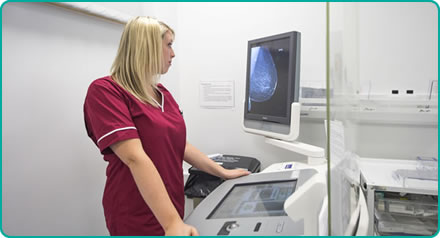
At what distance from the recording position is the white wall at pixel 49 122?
1.30 metres

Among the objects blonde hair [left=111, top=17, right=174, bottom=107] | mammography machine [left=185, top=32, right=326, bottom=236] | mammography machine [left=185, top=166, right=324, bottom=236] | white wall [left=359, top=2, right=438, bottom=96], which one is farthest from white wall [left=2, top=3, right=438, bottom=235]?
mammography machine [left=185, top=166, right=324, bottom=236]

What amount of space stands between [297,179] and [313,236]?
1.91 feet

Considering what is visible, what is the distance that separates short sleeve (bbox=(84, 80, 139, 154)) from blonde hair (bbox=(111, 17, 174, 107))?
0.09m

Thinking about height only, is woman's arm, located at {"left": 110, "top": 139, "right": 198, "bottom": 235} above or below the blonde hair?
below

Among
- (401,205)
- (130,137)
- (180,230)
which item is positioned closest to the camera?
(180,230)

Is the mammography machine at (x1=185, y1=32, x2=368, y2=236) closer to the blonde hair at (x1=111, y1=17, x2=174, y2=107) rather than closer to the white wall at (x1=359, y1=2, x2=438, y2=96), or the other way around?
the blonde hair at (x1=111, y1=17, x2=174, y2=107)

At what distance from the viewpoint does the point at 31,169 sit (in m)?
1.38

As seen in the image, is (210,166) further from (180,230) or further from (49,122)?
(49,122)

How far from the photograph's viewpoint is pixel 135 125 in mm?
1101

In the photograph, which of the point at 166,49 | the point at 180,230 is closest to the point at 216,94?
the point at 166,49

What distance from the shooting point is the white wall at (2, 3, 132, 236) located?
1299mm

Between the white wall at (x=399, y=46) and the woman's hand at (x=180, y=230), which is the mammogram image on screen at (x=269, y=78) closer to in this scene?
the white wall at (x=399, y=46)

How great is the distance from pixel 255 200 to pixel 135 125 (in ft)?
1.72

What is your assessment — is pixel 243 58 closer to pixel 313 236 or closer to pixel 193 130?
pixel 193 130
